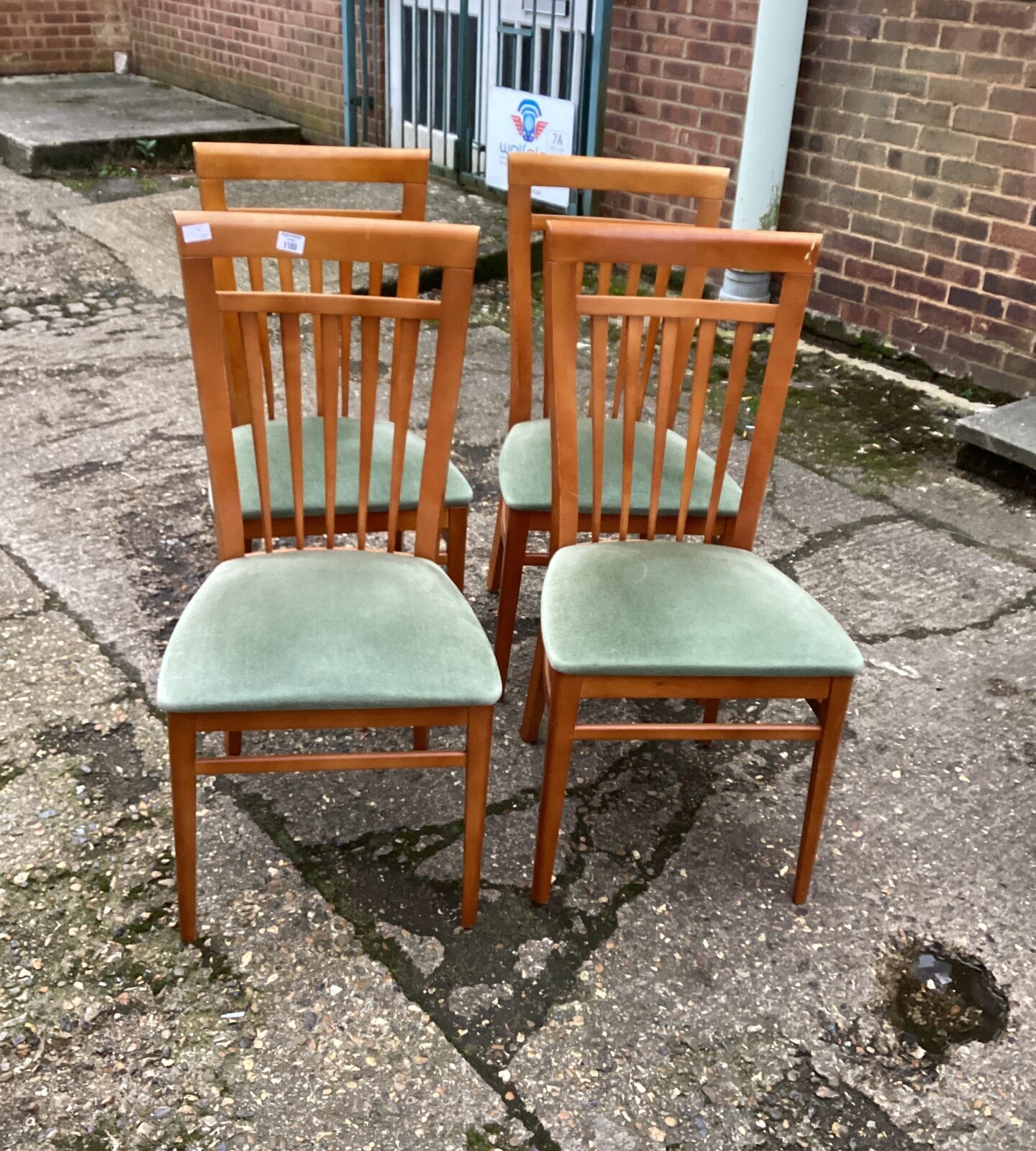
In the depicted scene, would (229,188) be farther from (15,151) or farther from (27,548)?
(27,548)

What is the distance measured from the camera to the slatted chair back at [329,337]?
1661 millimetres

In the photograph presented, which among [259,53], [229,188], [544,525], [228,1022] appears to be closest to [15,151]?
[229,188]

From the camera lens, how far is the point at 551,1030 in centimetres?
168

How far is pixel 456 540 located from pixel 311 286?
0.57 m

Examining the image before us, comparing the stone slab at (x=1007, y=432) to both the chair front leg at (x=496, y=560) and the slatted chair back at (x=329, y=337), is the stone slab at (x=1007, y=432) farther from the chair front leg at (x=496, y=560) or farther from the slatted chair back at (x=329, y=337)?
the slatted chair back at (x=329, y=337)

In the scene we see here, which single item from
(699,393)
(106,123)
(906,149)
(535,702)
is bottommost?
(535,702)

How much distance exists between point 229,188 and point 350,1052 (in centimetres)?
523

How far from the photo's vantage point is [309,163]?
2197 millimetres

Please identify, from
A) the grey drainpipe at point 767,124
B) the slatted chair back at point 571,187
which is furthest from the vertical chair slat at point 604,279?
the grey drainpipe at point 767,124

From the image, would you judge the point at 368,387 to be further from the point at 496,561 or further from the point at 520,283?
the point at 496,561

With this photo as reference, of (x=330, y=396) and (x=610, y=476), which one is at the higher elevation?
(x=330, y=396)

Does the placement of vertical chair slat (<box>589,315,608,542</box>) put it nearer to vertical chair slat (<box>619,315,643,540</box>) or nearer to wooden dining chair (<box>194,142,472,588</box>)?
vertical chair slat (<box>619,315,643,540</box>)

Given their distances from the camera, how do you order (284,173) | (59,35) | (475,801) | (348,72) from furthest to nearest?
(59,35)
(348,72)
(284,173)
(475,801)

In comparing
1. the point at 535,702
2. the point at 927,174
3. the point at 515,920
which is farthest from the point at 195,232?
the point at 927,174
